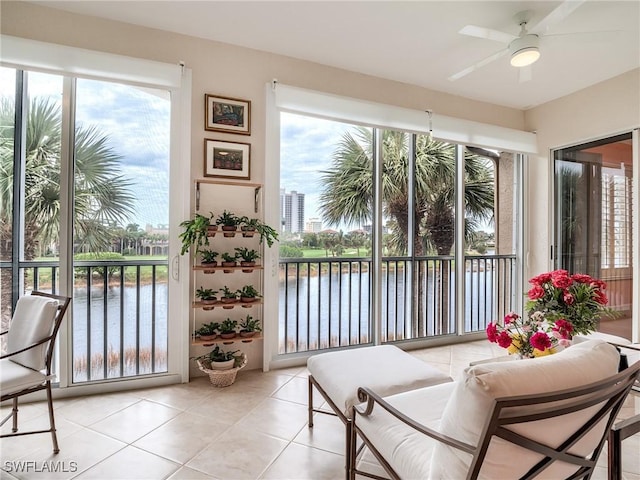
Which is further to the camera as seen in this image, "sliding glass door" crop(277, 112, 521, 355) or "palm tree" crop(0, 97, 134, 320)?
"sliding glass door" crop(277, 112, 521, 355)

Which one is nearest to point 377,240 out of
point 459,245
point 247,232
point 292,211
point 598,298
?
point 292,211

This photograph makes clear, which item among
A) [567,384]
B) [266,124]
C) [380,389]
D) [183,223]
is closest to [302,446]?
[380,389]

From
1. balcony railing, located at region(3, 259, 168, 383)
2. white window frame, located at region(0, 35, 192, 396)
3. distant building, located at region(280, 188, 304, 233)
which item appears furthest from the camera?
distant building, located at region(280, 188, 304, 233)

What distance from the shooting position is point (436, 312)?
3.79 meters

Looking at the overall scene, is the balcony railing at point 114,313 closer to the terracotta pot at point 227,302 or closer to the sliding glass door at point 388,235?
the terracotta pot at point 227,302

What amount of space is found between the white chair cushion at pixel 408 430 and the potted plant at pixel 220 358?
145 cm

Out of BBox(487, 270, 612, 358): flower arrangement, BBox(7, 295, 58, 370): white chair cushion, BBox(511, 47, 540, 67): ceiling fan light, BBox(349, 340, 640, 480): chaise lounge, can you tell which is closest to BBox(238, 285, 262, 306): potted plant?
BBox(7, 295, 58, 370): white chair cushion

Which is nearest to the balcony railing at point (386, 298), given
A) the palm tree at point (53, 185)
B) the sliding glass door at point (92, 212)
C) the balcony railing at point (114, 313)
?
the balcony railing at point (114, 313)

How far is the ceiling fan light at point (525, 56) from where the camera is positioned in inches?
91.6

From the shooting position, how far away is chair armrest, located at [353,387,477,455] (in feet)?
2.97

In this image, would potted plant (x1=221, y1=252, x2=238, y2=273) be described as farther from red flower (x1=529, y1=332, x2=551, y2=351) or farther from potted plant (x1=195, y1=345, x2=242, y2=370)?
red flower (x1=529, y1=332, x2=551, y2=351)

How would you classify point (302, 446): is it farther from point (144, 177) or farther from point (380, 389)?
point (144, 177)

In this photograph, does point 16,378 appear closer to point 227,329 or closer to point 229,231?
point 227,329

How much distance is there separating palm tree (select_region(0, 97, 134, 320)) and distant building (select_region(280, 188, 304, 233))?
1.21 metres
